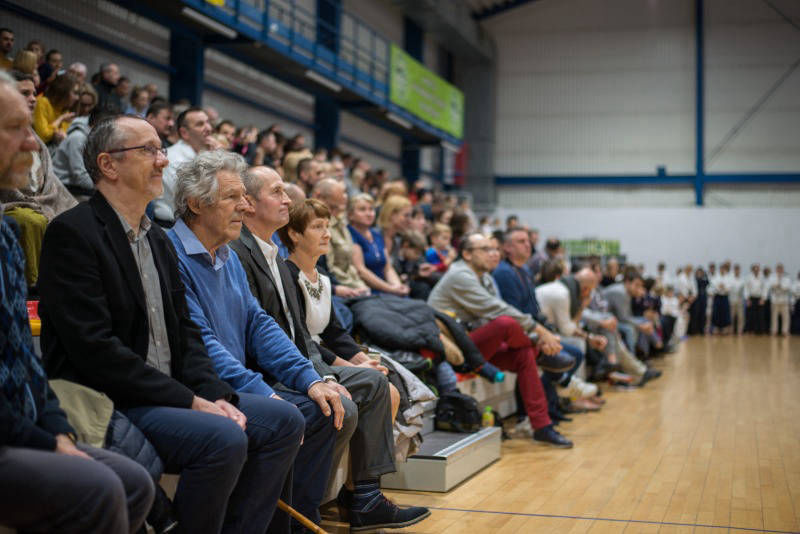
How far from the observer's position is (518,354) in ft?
17.9

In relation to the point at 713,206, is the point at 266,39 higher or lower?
higher

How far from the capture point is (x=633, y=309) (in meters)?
11.4

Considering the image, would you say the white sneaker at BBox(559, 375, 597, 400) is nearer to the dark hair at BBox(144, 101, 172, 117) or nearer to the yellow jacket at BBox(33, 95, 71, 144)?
the dark hair at BBox(144, 101, 172, 117)

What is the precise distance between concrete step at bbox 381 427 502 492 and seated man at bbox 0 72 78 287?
1.86m

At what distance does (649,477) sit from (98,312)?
3186 millimetres

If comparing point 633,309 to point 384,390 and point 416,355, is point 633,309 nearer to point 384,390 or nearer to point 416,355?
point 416,355

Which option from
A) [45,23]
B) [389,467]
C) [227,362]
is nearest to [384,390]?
[389,467]

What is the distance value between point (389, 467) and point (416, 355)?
137 cm

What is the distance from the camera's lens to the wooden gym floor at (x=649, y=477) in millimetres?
3559

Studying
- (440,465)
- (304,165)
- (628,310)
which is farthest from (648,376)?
(440,465)

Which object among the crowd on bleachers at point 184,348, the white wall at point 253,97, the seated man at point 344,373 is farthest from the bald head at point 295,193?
the white wall at point 253,97

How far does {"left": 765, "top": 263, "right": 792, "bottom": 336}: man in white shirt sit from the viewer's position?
681 inches

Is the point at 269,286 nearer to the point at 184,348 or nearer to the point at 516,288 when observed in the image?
the point at 184,348

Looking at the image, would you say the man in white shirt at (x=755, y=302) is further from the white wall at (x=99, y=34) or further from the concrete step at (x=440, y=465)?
the concrete step at (x=440, y=465)
